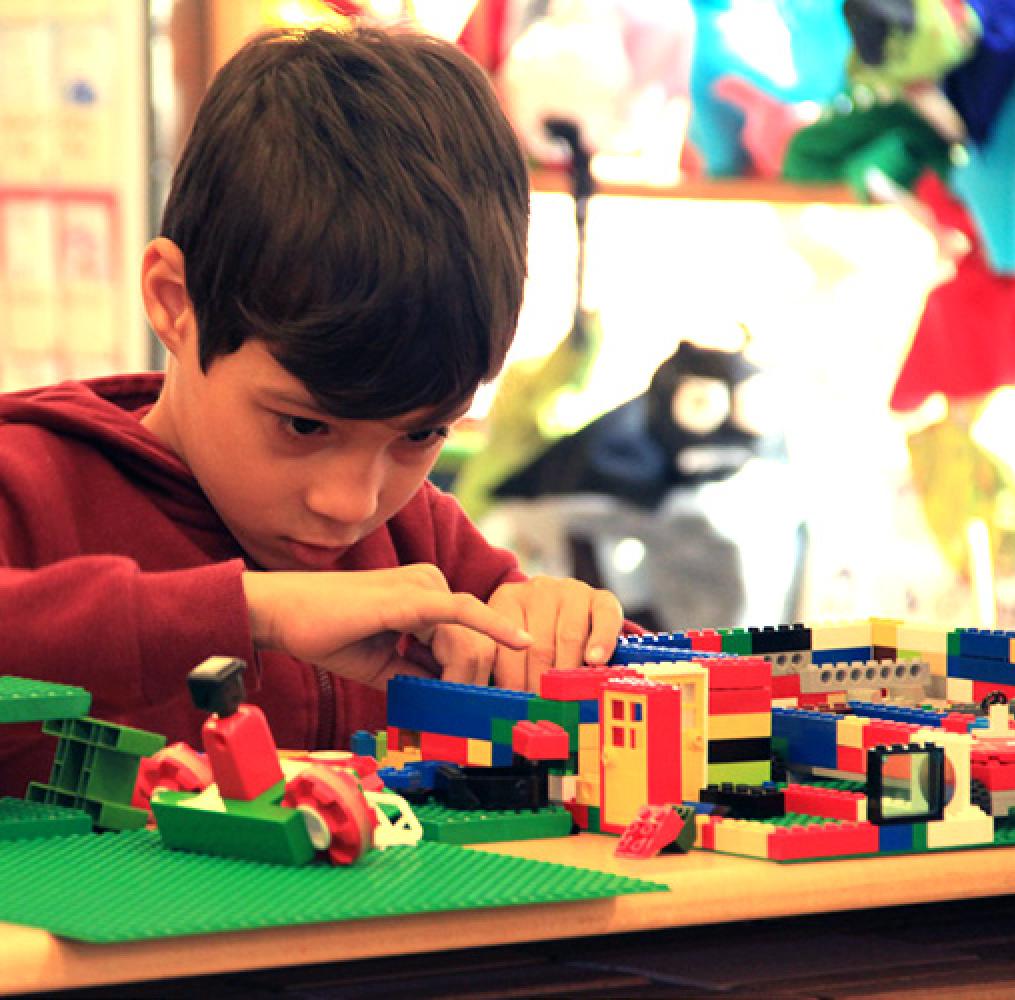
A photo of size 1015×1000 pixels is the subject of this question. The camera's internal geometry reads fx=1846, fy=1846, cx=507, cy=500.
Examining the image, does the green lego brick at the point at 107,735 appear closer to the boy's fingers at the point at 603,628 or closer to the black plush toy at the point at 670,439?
the boy's fingers at the point at 603,628

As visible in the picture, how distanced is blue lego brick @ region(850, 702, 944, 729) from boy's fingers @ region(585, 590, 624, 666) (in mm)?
116

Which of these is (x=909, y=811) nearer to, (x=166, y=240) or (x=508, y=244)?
(x=508, y=244)

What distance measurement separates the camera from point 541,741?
68 cm

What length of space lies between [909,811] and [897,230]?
6.72 ft

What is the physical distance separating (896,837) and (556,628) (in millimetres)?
Answer: 310

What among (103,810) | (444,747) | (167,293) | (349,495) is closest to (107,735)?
(103,810)

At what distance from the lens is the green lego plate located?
49cm

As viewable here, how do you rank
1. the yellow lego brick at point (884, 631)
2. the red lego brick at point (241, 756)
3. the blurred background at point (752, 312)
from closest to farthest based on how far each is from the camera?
the red lego brick at point (241, 756), the yellow lego brick at point (884, 631), the blurred background at point (752, 312)

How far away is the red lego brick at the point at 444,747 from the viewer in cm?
72

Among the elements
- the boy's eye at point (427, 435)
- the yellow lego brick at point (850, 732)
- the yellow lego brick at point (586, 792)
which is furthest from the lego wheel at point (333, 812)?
the boy's eye at point (427, 435)

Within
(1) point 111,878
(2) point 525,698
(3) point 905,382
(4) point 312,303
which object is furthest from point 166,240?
(3) point 905,382

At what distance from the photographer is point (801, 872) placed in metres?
0.60

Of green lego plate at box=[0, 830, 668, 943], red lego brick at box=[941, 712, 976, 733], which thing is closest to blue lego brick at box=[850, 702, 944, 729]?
red lego brick at box=[941, 712, 976, 733]

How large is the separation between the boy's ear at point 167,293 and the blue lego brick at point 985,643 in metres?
0.41
